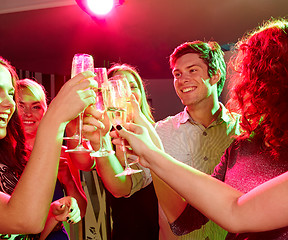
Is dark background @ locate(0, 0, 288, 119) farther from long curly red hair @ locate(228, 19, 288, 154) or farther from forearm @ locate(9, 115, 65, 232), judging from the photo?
forearm @ locate(9, 115, 65, 232)

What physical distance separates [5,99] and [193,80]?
1485 millimetres

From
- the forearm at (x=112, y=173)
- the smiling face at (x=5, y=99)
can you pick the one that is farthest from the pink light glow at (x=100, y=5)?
the forearm at (x=112, y=173)

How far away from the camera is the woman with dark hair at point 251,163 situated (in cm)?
87

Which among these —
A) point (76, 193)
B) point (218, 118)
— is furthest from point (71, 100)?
point (218, 118)

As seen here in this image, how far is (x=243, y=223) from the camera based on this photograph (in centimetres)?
Result: 88

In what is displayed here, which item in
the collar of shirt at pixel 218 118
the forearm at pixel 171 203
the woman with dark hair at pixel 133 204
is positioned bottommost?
the woman with dark hair at pixel 133 204

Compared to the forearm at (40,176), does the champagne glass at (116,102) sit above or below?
above

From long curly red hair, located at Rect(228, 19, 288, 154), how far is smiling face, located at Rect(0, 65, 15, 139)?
1.09 metres

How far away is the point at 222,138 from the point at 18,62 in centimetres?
670

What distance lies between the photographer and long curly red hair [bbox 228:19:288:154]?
1065mm

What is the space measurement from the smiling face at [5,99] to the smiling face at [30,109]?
1.01 meters

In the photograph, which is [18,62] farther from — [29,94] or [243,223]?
[243,223]

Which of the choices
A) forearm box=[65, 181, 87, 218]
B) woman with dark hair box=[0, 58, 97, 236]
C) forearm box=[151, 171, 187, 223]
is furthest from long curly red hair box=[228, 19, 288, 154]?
forearm box=[65, 181, 87, 218]

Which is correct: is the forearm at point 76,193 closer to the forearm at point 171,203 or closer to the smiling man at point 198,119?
the smiling man at point 198,119
